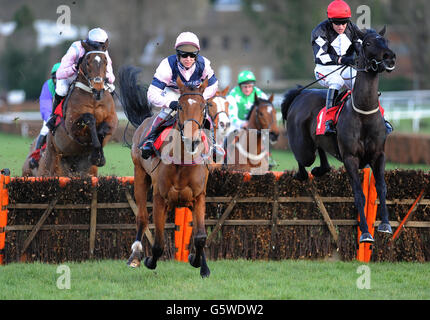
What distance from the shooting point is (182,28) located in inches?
1448

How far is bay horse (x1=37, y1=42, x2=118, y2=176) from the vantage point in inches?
310

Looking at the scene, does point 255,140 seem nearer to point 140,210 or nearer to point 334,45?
point 334,45

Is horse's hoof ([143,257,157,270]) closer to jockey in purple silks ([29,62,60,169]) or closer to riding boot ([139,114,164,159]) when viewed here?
riding boot ([139,114,164,159])

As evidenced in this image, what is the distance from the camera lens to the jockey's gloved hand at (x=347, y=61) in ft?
20.9

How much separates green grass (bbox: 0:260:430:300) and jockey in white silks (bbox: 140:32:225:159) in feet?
3.50

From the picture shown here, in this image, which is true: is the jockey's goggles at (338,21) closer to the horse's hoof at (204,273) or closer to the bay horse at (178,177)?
the bay horse at (178,177)

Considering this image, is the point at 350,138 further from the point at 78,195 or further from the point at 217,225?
the point at 78,195

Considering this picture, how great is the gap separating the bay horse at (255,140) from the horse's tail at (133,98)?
2.68 meters

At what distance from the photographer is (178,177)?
566cm

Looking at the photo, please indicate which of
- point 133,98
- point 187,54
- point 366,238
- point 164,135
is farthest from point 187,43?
point 366,238

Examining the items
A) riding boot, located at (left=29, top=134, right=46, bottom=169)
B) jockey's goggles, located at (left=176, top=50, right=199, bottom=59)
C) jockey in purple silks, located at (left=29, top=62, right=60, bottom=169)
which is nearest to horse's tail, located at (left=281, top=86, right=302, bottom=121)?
jockey's goggles, located at (left=176, top=50, right=199, bottom=59)

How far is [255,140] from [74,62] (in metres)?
2.73

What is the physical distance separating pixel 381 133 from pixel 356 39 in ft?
3.25

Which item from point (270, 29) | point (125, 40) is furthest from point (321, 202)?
point (270, 29)
